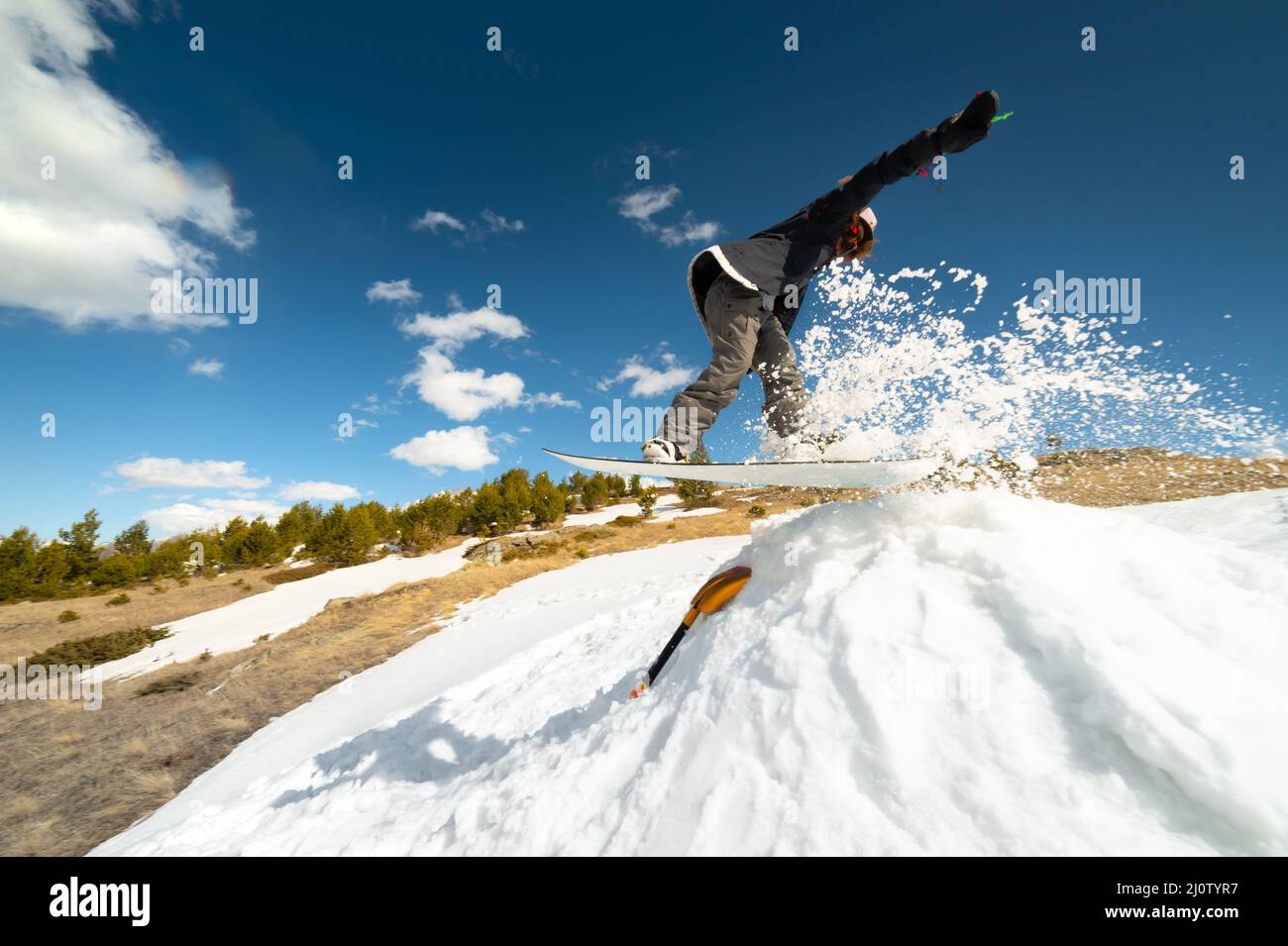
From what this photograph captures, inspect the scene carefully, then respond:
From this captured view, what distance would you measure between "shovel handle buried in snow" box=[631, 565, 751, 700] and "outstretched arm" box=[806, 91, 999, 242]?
2.84 m

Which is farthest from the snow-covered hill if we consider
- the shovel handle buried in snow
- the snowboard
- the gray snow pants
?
the gray snow pants

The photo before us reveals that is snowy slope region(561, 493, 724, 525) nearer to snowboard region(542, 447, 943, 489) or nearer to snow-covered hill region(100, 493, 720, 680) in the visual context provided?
snow-covered hill region(100, 493, 720, 680)

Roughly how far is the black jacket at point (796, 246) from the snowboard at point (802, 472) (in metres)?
1.44

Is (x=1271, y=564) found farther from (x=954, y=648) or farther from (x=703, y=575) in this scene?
(x=703, y=575)

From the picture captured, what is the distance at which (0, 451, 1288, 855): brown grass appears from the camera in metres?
5.61

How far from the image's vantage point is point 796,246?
3.68m

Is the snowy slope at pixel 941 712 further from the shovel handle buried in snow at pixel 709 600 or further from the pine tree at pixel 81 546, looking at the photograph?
the pine tree at pixel 81 546

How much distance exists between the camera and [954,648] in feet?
5.71

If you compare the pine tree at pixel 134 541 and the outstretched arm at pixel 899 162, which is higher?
the outstretched arm at pixel 899 162

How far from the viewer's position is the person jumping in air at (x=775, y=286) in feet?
10.3

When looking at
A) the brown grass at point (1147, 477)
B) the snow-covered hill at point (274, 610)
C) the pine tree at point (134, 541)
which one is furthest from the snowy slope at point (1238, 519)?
the pine tree at point (134, 541)

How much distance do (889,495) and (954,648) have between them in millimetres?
1221

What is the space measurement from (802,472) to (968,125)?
2.39 meters

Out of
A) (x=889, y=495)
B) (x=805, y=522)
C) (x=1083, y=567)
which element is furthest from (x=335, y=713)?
(x=1083, y=567)
